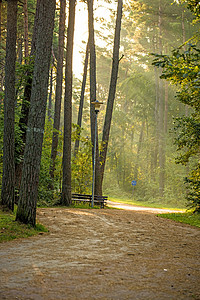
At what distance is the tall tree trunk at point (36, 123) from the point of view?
938 centimetres

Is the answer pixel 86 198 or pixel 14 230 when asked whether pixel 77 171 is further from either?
pixel 14 230

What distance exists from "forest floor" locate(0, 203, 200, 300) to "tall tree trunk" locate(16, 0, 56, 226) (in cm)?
95

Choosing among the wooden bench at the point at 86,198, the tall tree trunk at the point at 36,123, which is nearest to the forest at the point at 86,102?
the tall tree trunk at the point at 36,123

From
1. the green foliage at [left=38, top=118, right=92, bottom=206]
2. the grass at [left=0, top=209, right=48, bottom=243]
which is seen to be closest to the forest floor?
the grass at [left=0, top=209, right=48, bottom=243]

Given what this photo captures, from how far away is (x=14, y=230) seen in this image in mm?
8859

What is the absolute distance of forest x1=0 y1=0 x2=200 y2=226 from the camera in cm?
959

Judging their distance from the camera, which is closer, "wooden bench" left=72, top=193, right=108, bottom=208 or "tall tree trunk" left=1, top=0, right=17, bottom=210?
"tall tree trunk" left=1, top=0, right=17, bottom=210

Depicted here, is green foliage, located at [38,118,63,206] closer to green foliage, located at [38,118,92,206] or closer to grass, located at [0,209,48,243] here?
green foliage, located at [38,118,92,206]

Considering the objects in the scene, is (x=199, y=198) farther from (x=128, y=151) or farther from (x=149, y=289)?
(x=128, y=151)

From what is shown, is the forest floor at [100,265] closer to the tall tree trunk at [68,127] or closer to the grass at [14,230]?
the grass at [14,230]

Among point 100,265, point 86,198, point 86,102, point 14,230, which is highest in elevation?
point 86,102

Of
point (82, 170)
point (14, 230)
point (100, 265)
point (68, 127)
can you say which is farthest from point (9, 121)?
point (82, 170)

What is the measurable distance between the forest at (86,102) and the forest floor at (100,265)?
1862 millimetres

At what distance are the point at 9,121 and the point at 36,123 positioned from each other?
2.23 meters
